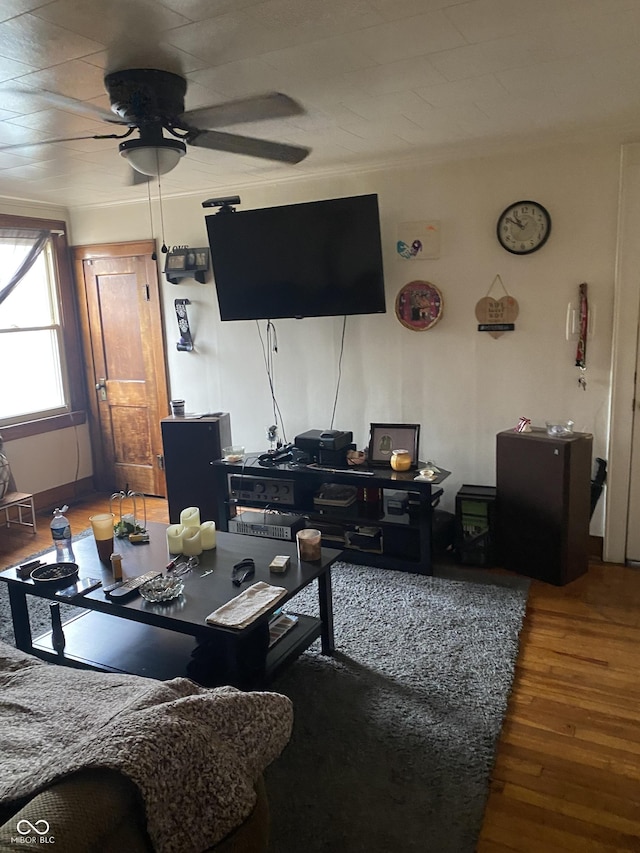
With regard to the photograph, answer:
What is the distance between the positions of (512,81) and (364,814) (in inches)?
105

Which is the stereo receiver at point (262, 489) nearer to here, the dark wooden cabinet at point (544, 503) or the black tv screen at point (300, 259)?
the black tv screen at point (300, 259)

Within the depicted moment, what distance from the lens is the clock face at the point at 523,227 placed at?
3.59 metres

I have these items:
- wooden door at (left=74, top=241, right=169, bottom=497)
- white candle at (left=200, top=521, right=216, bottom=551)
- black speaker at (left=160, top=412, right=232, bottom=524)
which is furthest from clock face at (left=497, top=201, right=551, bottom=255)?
wooden door at (left=74, top=241, right=169, bottom=497)

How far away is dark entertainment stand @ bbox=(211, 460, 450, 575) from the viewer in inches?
140

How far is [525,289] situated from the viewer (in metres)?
3.71

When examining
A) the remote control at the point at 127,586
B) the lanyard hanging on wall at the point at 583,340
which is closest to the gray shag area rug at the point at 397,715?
the remote control at the point at 127,586

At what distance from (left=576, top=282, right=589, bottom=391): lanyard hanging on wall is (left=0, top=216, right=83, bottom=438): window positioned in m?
3.91

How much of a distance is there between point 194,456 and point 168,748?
3.23m

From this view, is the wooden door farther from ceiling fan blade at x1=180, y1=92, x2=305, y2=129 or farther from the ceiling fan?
ceiling fan blade at x1=180, y1=92, x2=305, y2=129

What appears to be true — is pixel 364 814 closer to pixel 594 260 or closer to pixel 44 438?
pixel 594 260

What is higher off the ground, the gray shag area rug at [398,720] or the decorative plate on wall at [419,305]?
the decorative plate on wall at [419,305]

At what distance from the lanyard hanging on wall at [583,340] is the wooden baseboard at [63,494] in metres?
3.99

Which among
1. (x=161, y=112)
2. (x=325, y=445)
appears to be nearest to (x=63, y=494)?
(x=325, y=445)

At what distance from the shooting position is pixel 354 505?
3848 millimetres
